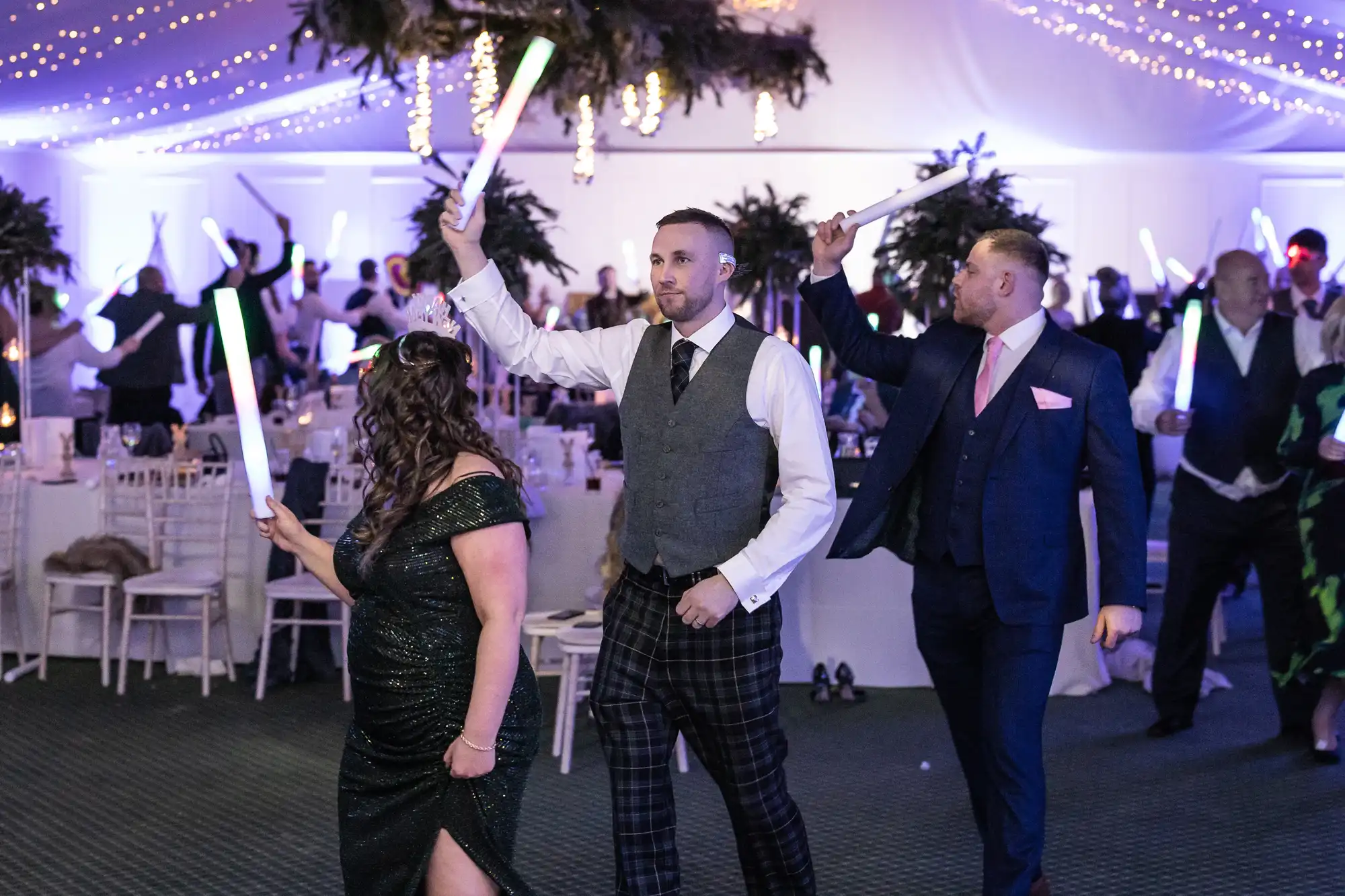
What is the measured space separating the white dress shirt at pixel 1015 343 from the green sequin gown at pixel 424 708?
4.38 ft

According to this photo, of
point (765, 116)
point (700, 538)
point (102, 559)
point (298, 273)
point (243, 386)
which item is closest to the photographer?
point (243, 386)

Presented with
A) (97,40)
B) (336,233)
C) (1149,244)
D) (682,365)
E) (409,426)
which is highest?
(97,40)

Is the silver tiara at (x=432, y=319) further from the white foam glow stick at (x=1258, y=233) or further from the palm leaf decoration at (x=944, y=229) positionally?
the white foam glow stick at (x=1258, y=233)

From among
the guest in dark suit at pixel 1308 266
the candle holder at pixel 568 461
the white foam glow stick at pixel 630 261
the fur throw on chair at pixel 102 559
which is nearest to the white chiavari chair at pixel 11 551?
the fur throw on chair at pixel 102 559

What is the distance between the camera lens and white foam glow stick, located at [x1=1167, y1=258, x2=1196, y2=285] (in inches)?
587

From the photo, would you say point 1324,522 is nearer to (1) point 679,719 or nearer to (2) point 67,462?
(1) point 679,719

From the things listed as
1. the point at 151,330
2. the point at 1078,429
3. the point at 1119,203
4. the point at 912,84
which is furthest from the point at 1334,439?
the point at 1119,203

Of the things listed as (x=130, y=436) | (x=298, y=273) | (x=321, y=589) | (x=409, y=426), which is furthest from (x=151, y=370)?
(x=409, y=426)

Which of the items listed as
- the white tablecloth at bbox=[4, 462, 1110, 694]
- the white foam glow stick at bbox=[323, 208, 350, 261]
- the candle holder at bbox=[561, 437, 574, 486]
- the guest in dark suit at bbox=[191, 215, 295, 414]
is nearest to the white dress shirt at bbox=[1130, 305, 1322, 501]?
the white tablecloth at bbox=[4, 462, 1110, 694]

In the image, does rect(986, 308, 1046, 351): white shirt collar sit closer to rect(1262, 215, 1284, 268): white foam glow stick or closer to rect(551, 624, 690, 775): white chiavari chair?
rect(551, 624, 690, 775): white chiavari chair

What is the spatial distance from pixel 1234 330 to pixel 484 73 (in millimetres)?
4324

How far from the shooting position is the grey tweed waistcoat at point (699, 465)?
A: 2990 millimetres

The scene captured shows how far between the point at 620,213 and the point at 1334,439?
38.9 ft

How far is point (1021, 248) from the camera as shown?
3.42 m
